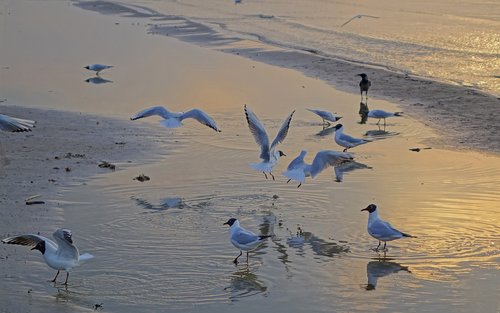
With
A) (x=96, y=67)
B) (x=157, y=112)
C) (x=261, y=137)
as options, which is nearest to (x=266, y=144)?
(x=261, y=137)

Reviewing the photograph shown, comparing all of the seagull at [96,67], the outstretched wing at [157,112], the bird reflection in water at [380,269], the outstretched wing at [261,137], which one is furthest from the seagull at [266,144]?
the seagull at [96,67]

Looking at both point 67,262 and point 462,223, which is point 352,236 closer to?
point 462,223

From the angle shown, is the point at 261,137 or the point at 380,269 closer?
the point at 380,269

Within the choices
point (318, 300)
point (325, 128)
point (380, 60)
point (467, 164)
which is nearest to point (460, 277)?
point (318, 300)

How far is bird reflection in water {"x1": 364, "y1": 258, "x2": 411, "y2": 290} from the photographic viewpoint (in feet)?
28.4

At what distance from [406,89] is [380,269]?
10.7 meters

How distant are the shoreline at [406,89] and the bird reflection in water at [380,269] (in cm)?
533

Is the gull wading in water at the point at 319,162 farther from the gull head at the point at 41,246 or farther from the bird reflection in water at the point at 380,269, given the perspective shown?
the gull head at the point at 41,246

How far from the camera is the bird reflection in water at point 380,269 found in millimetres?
8664

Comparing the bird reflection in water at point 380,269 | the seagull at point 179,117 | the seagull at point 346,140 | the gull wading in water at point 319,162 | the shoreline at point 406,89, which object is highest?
the shoreline at point 406,89

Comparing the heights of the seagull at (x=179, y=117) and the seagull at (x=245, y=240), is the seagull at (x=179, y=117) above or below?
above

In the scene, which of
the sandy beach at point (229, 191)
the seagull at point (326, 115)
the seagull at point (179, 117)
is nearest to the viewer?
the sandy beach at point (229, 191)

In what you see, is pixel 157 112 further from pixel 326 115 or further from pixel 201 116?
pixel 326 115

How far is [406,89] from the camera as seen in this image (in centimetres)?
1914
